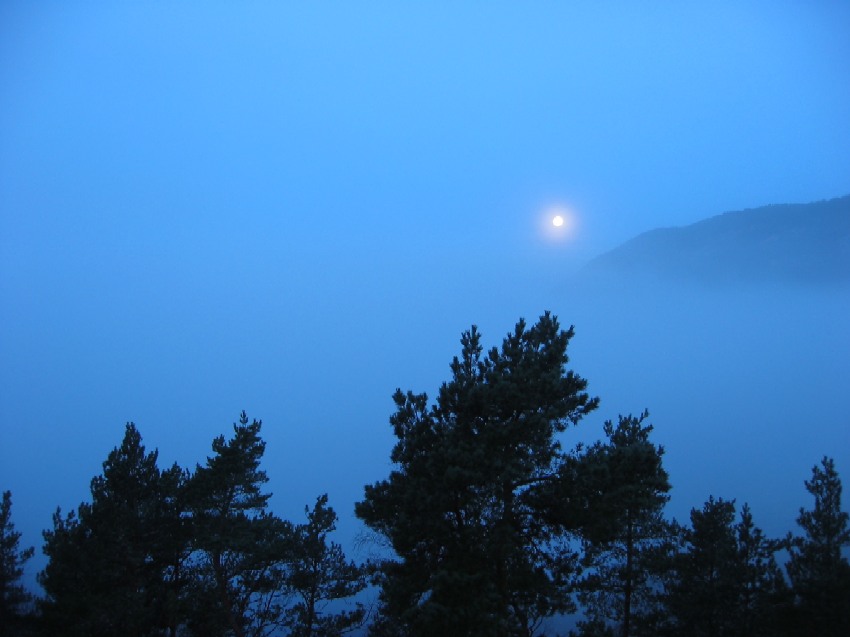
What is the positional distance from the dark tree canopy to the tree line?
0.05 m

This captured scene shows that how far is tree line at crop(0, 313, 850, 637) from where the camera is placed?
42.3 feet

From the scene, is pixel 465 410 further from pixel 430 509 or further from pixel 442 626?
pixel 442 626

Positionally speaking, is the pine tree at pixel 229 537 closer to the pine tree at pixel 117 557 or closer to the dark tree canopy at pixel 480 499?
the pine tree at pixel 117 557

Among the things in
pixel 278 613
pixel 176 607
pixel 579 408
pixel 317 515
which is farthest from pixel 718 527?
pixel 176 607

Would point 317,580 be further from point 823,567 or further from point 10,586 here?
point 823,567

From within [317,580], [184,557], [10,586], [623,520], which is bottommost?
[10,586]

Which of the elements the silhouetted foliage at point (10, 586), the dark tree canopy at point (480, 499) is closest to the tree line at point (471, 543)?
the dark tree canopy at point (480, 499)

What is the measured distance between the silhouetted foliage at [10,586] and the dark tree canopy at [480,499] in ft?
46.9

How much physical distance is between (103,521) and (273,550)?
16.7 ft

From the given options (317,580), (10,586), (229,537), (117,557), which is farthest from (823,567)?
(10,586)

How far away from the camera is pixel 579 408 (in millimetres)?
14562

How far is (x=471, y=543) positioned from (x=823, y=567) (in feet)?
44.5

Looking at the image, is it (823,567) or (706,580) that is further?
(823,567)

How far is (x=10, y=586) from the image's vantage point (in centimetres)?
2302
